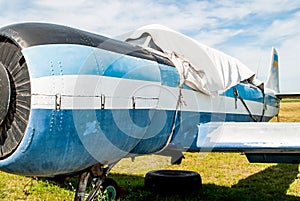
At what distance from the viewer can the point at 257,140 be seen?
14.0ft

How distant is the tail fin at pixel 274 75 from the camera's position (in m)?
10.8

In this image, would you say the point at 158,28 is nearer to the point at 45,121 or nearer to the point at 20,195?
the point at 45,121

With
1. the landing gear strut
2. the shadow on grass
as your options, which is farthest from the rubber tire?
the landing gear strut

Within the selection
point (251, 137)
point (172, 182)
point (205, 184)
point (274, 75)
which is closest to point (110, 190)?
point (172, 182)

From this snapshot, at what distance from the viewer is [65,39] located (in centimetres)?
290

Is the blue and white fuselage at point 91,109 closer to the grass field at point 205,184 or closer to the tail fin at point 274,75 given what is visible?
the grass field at point 205,184

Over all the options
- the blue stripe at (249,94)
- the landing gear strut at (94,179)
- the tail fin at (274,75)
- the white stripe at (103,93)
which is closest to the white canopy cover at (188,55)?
the white stripe at (103,93)

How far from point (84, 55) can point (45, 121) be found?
624 mm

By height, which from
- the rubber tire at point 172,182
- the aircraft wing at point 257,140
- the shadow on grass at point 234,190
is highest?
the aircraft wing at point 257,140

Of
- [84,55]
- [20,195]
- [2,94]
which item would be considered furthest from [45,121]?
[20,195]

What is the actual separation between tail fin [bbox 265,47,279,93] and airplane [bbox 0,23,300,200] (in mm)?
6319

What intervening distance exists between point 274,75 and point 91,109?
922cm

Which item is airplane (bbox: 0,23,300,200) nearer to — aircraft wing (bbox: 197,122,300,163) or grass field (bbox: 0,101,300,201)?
aircraft wing (bbox: 197,122,300,163)

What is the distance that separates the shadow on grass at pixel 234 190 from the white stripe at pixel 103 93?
1.90 meters
